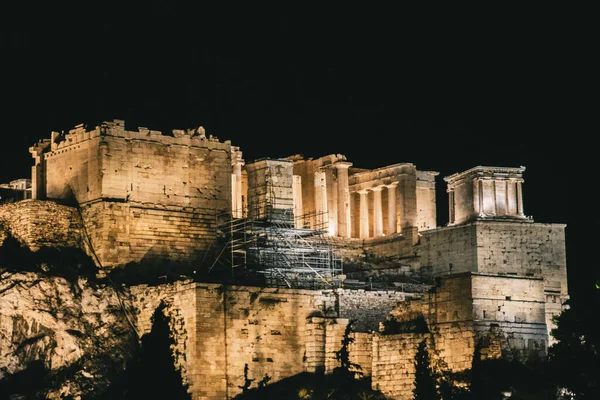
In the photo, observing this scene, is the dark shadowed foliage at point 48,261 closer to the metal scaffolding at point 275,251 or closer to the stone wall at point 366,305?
the metal scaffolding at point 275,251

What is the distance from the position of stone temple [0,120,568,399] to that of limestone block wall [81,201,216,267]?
0.07 m

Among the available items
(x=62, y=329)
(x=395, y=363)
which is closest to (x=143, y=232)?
(x=62, y=329)

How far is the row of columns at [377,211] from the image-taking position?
100m

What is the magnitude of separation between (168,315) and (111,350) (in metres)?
2.90

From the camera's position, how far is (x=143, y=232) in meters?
85.7

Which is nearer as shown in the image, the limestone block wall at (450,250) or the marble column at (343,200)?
the limestone block wall at (450,250)

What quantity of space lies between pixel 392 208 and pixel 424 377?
2544cm

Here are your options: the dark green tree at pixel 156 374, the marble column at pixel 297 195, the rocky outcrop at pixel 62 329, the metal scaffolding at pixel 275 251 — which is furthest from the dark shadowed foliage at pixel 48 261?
the marble column at pixel 297 195

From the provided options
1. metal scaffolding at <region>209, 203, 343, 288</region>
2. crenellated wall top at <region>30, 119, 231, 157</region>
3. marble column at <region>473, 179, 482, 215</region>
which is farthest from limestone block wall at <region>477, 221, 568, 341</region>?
crenellated wall top at <region>30, 119, 231, 157</region>

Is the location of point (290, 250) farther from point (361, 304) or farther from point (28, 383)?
point (28, 383)

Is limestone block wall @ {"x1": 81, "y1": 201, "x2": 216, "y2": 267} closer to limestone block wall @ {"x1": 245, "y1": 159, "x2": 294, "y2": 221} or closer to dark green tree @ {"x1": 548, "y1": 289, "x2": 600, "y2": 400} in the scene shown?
limestone block wall @ {"x1": 245, "y1": 159, "x2": 294, "y2": 221}

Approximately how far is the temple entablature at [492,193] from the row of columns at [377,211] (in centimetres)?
432

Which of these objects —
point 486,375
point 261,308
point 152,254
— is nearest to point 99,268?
point 152,254

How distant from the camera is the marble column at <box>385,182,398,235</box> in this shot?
99.7 metres
